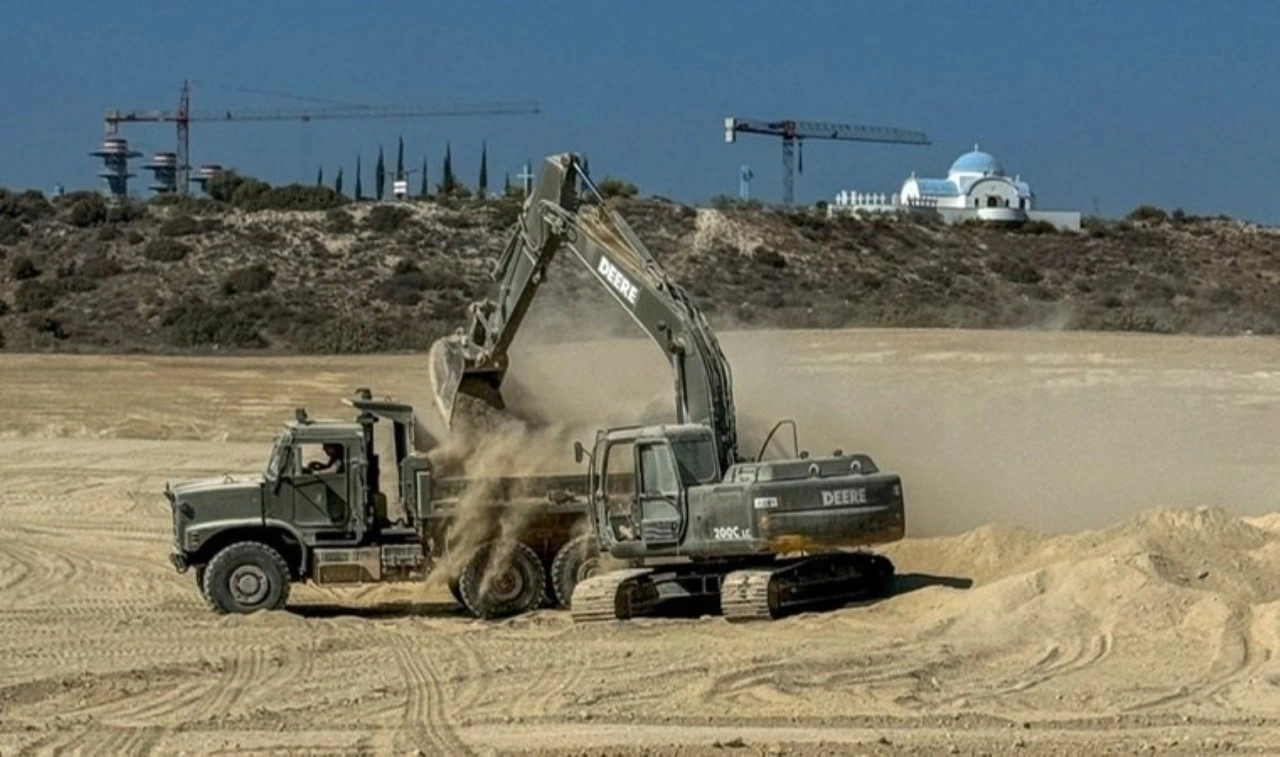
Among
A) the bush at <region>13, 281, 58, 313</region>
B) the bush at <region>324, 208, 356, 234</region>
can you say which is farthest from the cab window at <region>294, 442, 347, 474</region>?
the bush at <region>324, 208, 356, 234</region>

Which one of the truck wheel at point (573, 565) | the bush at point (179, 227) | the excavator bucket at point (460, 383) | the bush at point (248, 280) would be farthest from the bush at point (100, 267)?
the truck wheel at point (573, 565)

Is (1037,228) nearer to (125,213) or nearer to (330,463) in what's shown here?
(125,213)

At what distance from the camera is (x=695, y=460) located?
68.3 ft

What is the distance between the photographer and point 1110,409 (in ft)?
123

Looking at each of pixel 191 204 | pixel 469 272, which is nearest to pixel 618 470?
pixel 469 272

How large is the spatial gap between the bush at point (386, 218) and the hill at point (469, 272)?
4.4 inches

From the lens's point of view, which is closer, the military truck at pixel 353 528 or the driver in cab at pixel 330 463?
the military truck at pixel 353 528

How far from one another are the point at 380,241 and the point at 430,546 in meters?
54.0

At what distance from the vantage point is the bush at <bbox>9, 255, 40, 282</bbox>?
69.1m

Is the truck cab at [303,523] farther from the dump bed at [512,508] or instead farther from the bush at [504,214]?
the bush at [504,214]

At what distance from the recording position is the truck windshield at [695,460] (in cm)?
2075

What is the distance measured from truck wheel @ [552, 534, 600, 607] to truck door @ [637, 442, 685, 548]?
1146mm

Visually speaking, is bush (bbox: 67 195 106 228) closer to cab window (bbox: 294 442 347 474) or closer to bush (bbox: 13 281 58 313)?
bush (bbox: 13 281 58 313)

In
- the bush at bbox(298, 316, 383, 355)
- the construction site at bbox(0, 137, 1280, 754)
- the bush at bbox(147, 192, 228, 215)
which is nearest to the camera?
the construction site at bbox(0, 137, 1280, 754)
